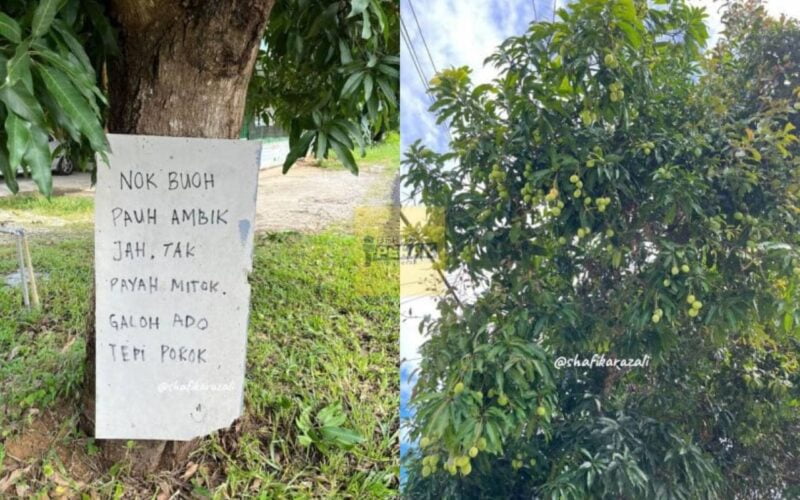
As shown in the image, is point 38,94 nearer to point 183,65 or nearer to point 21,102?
point 21,102

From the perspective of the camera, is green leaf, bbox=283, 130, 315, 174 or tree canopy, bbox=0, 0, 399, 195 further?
green leaf, bbox=283, 130, 315, 174

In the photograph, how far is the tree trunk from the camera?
1396 mm

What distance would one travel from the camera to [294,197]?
9.30ft

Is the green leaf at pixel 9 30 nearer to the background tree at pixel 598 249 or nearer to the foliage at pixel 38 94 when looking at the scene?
the foliage at pixel 38 94

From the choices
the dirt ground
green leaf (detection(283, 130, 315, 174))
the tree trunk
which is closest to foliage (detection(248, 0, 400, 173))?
green leaf (detection(283, 130, 315, 174))

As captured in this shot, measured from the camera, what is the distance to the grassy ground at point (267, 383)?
1693mm

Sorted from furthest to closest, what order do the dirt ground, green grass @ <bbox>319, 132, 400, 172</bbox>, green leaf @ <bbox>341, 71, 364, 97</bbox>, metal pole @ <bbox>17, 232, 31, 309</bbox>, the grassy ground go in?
1. the dirt ground
2. metal pole @ <bbox>17, 232, 31, 309</bbox>
3. green grass @ <bbox>319, 132, 400, 172</bbox>
4. the grassy ground
5. green leaf @ <bbox>341, 71, 364, 97</bbox>

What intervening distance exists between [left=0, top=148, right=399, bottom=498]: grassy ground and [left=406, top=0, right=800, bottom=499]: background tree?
0.47 meters

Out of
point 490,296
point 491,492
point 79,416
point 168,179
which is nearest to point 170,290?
point 168,179

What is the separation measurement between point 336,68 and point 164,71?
0.47 meters

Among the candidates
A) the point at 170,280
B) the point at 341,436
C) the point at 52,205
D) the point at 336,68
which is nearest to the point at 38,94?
the point at 170,280

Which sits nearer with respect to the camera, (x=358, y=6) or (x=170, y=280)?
(x=358, y=6)

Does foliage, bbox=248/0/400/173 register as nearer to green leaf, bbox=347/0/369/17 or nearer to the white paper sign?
green leaf, bbox=347/0/369/17

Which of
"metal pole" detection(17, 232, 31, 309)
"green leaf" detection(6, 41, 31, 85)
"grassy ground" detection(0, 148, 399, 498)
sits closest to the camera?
"green leaf" detection(6, 41, 31, 85)
